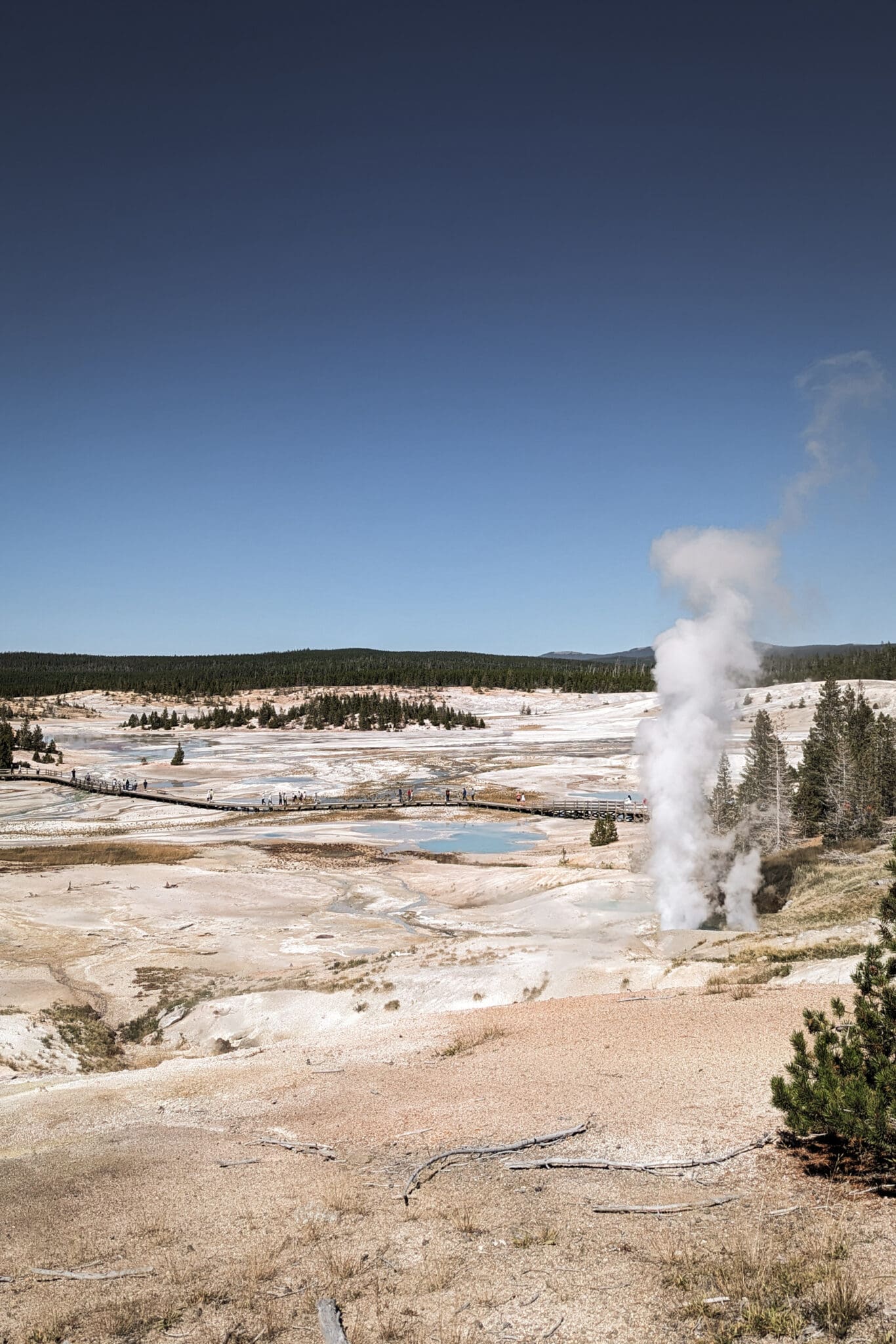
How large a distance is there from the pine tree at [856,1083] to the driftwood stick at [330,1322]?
4487 mm

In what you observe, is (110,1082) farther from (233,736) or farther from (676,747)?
(233,736)

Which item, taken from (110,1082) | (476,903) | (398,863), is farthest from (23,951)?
(398,863)

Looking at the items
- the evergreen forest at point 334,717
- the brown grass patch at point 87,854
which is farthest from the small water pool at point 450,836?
the evergreen forest at point 334,717

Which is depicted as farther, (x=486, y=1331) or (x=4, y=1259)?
(x=4, y=1259)

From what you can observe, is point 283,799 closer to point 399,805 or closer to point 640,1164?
point 399,805

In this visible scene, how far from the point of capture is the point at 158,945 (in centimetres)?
2675

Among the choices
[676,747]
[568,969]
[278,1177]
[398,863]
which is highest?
[676,747]

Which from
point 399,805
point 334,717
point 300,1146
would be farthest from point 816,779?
point 334,717

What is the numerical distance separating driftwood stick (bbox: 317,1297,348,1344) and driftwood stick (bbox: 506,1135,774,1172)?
142 inches

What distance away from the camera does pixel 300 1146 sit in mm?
10617

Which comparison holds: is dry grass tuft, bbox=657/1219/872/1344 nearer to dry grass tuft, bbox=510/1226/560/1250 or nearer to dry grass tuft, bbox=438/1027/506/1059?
dry grass tuft, bbox=510/1226/560/1250

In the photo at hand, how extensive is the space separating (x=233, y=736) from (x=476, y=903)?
86.5m

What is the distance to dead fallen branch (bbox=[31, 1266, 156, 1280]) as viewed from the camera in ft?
22.7

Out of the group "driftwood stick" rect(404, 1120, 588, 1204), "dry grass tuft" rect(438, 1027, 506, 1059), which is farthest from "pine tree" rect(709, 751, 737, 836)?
"driftwood stick" rect(404, 1120, 588, 1204)
